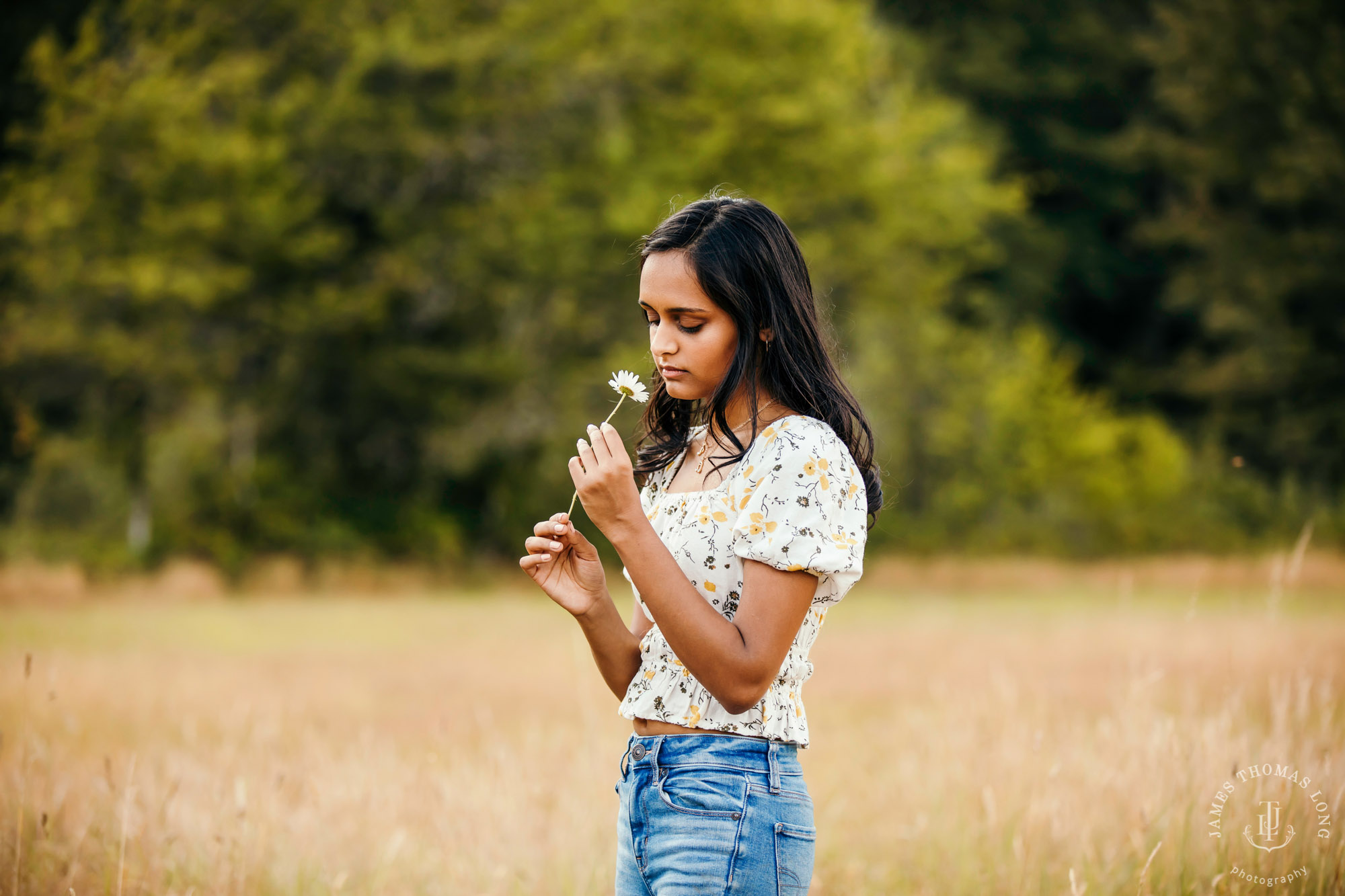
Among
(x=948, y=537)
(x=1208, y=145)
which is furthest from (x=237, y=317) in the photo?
(x=1208, y=145)

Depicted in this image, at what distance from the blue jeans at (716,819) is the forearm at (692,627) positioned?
0.16 meters

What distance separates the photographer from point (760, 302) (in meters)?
2.48

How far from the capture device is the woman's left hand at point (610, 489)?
224 centimetres

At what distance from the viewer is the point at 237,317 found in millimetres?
23188

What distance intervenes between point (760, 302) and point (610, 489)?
0.52 meters

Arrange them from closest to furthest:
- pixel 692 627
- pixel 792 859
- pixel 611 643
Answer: pixel 692 627, pixel 792 859, pixel 611 643

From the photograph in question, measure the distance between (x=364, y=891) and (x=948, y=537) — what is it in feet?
77.8

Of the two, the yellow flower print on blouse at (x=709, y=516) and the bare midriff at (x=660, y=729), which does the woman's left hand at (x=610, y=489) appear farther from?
the bare midriff at (x=660, y=729)

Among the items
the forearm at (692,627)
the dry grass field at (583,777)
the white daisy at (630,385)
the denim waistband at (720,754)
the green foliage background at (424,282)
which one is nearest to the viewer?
the forearm at (692,627)

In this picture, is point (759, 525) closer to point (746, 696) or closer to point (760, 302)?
point (746, 696)

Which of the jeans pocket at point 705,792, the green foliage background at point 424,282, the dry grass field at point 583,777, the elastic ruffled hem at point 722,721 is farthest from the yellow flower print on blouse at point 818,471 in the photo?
the green foliage background at point 424,282

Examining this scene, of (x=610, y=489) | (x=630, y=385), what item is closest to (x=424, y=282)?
(x=630, y=385)

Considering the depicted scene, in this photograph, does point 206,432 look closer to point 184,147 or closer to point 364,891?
point 184,147

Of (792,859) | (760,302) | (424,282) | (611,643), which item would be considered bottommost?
(792,859)
